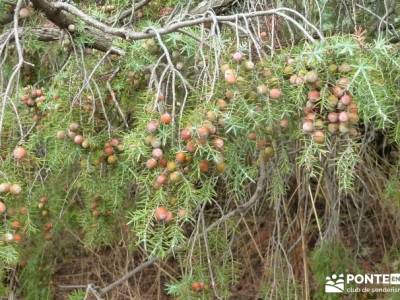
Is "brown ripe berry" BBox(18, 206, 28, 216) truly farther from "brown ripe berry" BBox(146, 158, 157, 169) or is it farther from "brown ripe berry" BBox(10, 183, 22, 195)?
"brown ripe berry" BBox(146, 158, 157, 169)

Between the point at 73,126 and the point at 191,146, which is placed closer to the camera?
the point at 191,146

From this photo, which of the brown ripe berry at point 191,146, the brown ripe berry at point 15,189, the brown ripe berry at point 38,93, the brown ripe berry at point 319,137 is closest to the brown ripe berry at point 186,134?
the brown ripe berry at point 191,146

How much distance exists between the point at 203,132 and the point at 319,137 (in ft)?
0.70

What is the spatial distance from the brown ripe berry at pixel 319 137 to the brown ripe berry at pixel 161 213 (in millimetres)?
312

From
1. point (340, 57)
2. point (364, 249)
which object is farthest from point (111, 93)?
point (364, 249)

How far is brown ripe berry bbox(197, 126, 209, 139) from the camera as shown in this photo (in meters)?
1.10

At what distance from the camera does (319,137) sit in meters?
1.11

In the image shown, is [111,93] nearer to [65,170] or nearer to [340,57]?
[65,170]

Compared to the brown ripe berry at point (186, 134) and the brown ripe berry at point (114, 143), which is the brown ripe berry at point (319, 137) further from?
the brown ripe berry at point (114, 143)

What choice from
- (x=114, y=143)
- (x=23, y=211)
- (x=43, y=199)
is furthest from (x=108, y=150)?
(x=43, y=199)

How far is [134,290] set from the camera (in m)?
3.38

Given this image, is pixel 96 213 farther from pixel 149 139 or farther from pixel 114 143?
pixel 149 139

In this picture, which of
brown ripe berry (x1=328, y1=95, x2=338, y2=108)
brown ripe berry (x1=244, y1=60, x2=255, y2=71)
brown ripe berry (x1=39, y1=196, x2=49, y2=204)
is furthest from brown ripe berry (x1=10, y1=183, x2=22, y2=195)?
brown ripe berry (x1=39, y1=196, x2=49, y2=204)

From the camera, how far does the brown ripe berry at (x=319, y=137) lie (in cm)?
111
